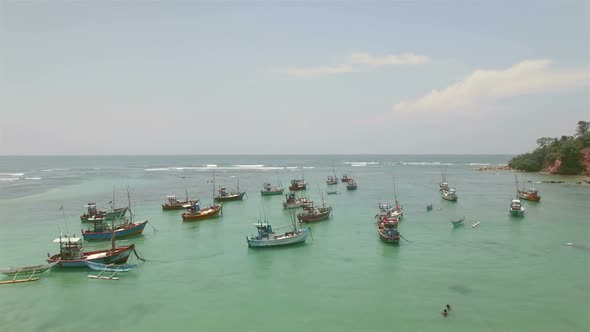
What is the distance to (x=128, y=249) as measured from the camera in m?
25.1

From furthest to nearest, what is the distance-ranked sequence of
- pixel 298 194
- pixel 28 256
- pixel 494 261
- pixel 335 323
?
1. pixel 298 194
2. pixel 28 256
3. pixel 494 261
4. pixel 335 323

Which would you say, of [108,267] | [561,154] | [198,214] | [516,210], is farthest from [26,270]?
[561,154]

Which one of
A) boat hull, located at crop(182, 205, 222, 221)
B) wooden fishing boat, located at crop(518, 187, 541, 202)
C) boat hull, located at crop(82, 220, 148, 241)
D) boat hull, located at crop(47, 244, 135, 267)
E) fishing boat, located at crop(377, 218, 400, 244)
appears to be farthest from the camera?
wooden fishing boat, located at crop(518, 187, 541, 202)

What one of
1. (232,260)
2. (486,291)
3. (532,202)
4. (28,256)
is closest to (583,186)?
(532,202)

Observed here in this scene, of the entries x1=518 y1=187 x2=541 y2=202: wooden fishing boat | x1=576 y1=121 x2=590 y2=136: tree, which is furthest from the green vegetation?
x1=518 y1=187 x2=541 y2=202: wooden fishing boat

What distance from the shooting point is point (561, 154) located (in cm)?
7919

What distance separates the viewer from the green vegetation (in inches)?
3059

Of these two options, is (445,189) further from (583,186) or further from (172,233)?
(172,233)

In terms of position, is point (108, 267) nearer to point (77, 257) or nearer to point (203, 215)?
point (77, 257)

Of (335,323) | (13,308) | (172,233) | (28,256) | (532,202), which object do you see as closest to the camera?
(335,323)

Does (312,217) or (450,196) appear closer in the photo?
(312,217)

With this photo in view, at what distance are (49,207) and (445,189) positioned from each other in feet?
173

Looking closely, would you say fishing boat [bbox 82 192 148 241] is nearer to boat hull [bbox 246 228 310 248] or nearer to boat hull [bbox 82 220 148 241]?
boat hull [bbox 82 220 148 241]

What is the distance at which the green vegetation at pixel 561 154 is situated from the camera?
77688 millimetres
